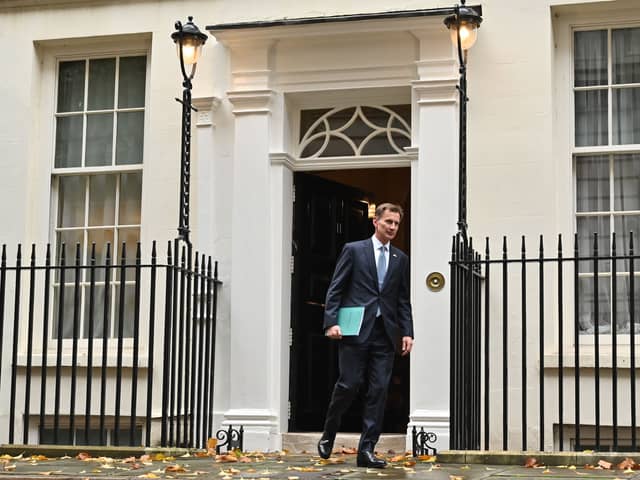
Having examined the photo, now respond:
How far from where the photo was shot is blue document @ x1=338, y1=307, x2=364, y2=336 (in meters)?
8.55

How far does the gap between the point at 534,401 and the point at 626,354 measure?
0.88 metres

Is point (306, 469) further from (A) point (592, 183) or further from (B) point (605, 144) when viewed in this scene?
(B) point (605, 144)

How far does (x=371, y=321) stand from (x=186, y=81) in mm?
3466

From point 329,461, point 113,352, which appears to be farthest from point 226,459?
point 113,352

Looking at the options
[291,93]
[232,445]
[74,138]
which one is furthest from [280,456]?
[74,138]

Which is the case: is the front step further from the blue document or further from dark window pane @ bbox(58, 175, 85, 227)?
dark window pane @ bbox(58, 175, 85, 227)

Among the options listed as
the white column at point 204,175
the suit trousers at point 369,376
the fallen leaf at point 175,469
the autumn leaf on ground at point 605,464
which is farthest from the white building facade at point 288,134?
the fallen leaf at point 175,469

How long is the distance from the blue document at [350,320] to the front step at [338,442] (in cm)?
241

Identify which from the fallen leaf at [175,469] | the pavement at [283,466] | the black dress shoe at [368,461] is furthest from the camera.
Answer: the black dress shoe at [368,461]

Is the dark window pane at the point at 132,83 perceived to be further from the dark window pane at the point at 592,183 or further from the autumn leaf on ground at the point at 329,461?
→ the autumn leaf on ground at the point at 329,461

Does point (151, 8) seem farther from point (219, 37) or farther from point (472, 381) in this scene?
point (472, 381)

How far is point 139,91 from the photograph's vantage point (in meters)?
12.0

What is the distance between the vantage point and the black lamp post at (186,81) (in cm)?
1081

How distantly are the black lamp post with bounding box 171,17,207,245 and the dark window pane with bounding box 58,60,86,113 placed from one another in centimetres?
163
